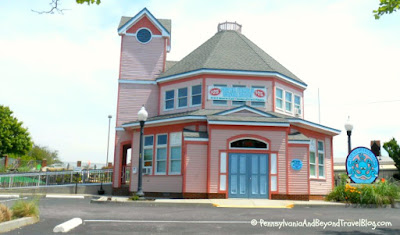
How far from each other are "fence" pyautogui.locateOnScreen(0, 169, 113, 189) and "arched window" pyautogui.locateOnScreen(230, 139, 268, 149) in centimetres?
1037

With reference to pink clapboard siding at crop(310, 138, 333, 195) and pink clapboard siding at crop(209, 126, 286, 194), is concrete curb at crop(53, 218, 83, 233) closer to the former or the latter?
pink clapboard siding at crop(209, 126, 286, 194)

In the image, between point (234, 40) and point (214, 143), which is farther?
point (234, 40)

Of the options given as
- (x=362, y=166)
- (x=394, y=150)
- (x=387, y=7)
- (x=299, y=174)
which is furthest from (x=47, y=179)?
(x=394, y=150)

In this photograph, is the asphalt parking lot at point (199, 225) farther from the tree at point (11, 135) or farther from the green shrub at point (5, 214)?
the tree at point (11, 135)

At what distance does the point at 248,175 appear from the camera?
18906 mm

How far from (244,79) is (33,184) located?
48.5 feet

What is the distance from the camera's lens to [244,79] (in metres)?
22.3

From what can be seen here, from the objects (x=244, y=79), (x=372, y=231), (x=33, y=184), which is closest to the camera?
(x=372, y=231)

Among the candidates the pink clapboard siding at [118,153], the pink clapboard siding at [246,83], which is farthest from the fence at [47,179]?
the pink clapboard siding at [246,83]

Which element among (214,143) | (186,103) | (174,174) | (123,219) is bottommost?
(123,219)

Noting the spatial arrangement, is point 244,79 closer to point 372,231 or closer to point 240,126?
point 240,126

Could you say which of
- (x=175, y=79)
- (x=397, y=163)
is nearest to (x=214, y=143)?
(x=175, y=79)

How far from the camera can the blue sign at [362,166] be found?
18344 millimetres

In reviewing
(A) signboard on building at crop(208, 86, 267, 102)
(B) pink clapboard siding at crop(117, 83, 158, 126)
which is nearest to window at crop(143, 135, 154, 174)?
(B) pink clapboard siding at crop(117, 83, 158, 126)
